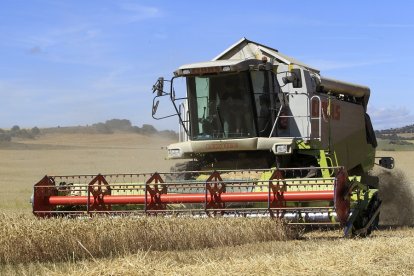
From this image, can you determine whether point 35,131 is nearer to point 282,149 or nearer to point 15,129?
point 15,129

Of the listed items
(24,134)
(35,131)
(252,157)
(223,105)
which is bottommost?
(252,157)

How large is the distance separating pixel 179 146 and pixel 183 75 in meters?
1.09

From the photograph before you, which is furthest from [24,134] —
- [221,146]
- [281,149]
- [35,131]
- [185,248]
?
[185,248]

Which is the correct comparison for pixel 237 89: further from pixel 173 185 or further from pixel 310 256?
pixel 310 256

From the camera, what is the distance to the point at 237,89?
9250 mm

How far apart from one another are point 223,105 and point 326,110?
1.70 m

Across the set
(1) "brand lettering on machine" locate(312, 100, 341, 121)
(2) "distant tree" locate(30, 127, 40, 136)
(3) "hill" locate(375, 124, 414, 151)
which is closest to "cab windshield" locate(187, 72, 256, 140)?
(1) "brand lettering on machine" locate(312, 100, 341, 121)

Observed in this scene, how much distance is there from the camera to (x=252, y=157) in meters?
9.49

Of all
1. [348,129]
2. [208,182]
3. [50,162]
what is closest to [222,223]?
[208,182]

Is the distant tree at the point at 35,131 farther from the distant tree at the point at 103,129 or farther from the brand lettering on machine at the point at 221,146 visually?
the brand lettering on machine at the point at 221,146

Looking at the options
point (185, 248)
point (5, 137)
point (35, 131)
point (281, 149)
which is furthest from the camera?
point (35, 131)

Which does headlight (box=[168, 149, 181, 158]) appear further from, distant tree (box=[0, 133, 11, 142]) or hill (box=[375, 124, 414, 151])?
distant tree (box=[0, 133, 11, 142])

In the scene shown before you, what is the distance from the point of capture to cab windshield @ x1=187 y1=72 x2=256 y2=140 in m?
9.21

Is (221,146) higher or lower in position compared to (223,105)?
lower
